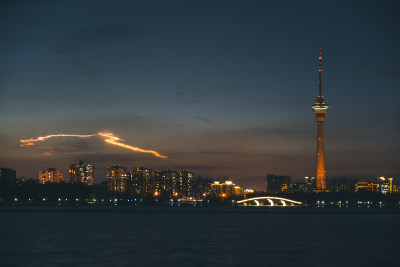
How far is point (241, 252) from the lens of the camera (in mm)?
59125

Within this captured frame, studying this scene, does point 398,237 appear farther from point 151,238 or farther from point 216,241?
point 151,238

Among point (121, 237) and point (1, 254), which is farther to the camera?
point (121, 237)

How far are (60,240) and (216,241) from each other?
1987 cm

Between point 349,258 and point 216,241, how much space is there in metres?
21.8

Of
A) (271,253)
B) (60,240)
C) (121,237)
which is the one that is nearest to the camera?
(271,253)

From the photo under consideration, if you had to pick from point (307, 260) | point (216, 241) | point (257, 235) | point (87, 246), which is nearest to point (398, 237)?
point (257, 235)

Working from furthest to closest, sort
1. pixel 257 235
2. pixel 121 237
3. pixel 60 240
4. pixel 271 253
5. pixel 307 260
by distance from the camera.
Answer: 1. pixel 257 235
2. pixel 121 237
3. pixel 60 240
4. pixel 271 253
5. pixel 307 260

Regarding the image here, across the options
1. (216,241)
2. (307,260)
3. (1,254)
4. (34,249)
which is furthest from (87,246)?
(307,260)

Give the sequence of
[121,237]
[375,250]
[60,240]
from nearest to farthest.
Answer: [375,250], [60,240], [121,237]

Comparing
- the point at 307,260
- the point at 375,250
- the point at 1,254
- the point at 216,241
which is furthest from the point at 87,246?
the point at 375,250

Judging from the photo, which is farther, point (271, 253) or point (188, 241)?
point (188, 241)

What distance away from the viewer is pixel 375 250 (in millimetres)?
61906

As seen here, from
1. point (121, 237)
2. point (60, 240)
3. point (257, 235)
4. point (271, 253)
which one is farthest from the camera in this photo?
point (257, 235)

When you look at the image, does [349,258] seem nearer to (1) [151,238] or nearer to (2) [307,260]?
(2) [307,260]
